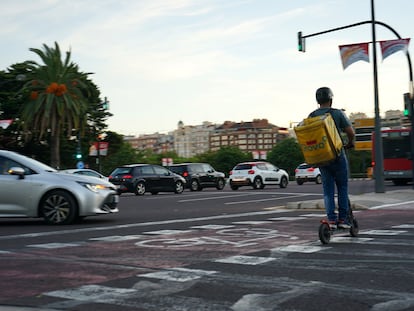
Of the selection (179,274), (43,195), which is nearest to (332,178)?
(179,274)

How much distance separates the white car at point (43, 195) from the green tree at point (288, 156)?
357 ft

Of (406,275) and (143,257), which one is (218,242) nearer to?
(143,257)

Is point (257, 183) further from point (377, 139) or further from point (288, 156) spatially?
point (288, 156)

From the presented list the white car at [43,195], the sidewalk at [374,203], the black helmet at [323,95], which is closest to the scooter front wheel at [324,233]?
the black helmet at [323,95]

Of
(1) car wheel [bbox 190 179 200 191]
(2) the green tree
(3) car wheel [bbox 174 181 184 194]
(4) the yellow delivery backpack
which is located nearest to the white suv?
(1) car wheel [bbox 190 179 200 191]

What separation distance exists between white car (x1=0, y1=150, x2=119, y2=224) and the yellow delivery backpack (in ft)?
17.6

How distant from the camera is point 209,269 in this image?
5.76 m

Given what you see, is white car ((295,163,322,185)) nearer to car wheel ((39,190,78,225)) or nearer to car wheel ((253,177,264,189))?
car wheel ((253,177,264,189))

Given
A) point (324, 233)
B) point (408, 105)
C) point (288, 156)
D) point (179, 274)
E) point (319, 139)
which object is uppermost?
point (288, 156)

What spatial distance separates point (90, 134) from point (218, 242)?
6549 centimetres

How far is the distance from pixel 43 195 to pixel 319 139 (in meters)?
6.06

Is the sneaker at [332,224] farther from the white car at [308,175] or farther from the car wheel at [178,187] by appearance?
the white car at [308,175]

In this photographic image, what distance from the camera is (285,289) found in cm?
475

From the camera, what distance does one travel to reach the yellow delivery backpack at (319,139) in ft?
23.1
